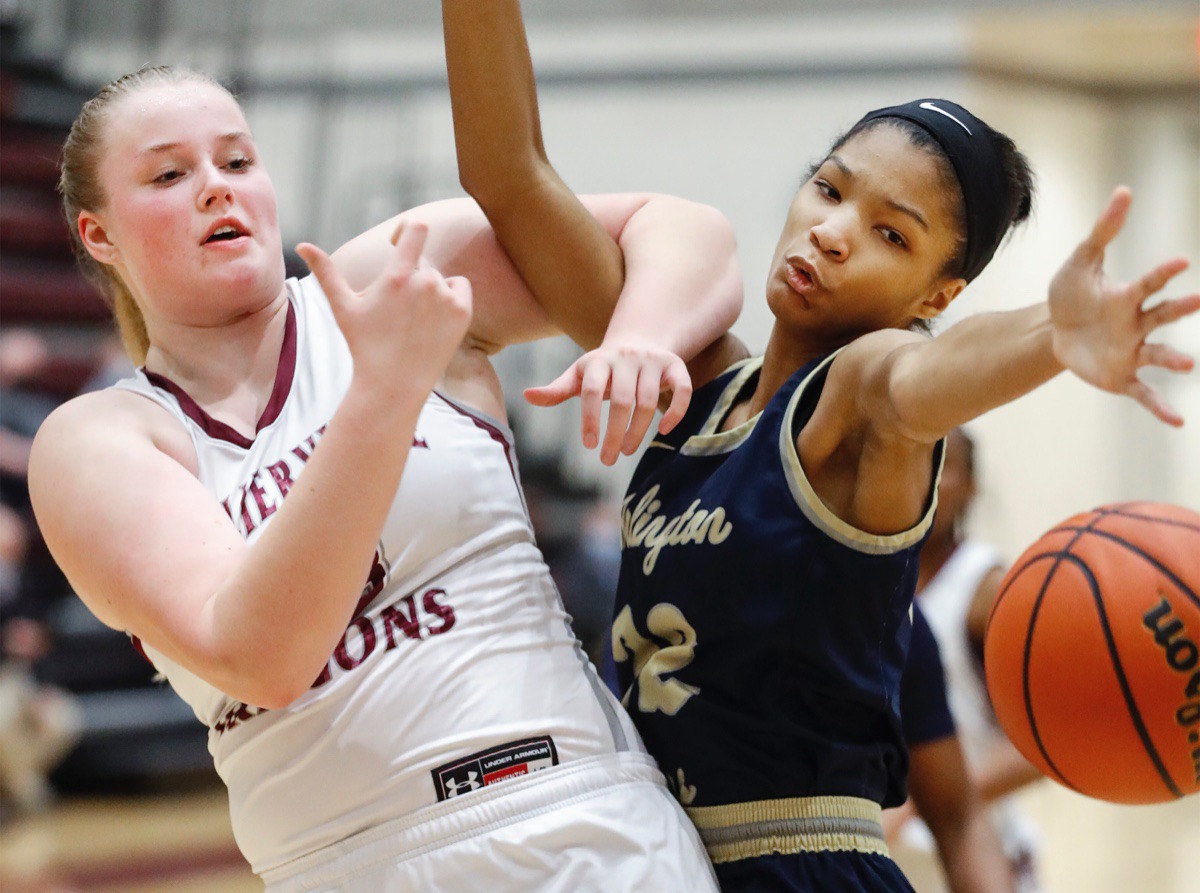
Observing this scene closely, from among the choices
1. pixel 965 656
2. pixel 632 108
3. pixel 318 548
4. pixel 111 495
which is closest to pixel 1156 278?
pixel 318 548

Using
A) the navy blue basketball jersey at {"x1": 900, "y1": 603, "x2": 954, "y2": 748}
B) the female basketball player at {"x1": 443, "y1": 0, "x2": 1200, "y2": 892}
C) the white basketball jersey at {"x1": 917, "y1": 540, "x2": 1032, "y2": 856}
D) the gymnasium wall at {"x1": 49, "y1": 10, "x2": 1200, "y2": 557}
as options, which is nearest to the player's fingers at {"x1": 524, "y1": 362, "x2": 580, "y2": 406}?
the female basketball player at {"x1": 443, "y1": 0, "x2": 1200, "y2": 892}

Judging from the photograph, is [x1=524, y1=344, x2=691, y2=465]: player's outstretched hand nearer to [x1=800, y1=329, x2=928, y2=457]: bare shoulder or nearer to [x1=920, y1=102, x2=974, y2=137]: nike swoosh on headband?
[x1=800, y1=329, x2=928, y2=457]: bare shoulder

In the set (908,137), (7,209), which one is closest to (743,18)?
(7,209)

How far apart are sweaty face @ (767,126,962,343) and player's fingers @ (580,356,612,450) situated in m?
0.32

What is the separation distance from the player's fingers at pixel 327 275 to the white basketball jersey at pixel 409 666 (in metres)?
0.32

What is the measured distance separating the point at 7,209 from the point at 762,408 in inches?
307

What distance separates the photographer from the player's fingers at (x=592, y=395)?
151 cm

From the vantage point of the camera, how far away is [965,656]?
141 inches

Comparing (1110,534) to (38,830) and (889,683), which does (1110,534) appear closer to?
(889,683)

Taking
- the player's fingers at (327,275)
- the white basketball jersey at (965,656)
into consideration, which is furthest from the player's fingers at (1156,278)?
the white basketball jersey at (965,656)

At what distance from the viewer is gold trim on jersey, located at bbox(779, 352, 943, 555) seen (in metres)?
1.60

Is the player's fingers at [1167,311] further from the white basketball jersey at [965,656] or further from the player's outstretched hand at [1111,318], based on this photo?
the white basketball jersey at [965,656]

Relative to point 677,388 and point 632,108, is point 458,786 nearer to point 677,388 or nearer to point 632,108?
point 677,388

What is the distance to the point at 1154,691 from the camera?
166cm
